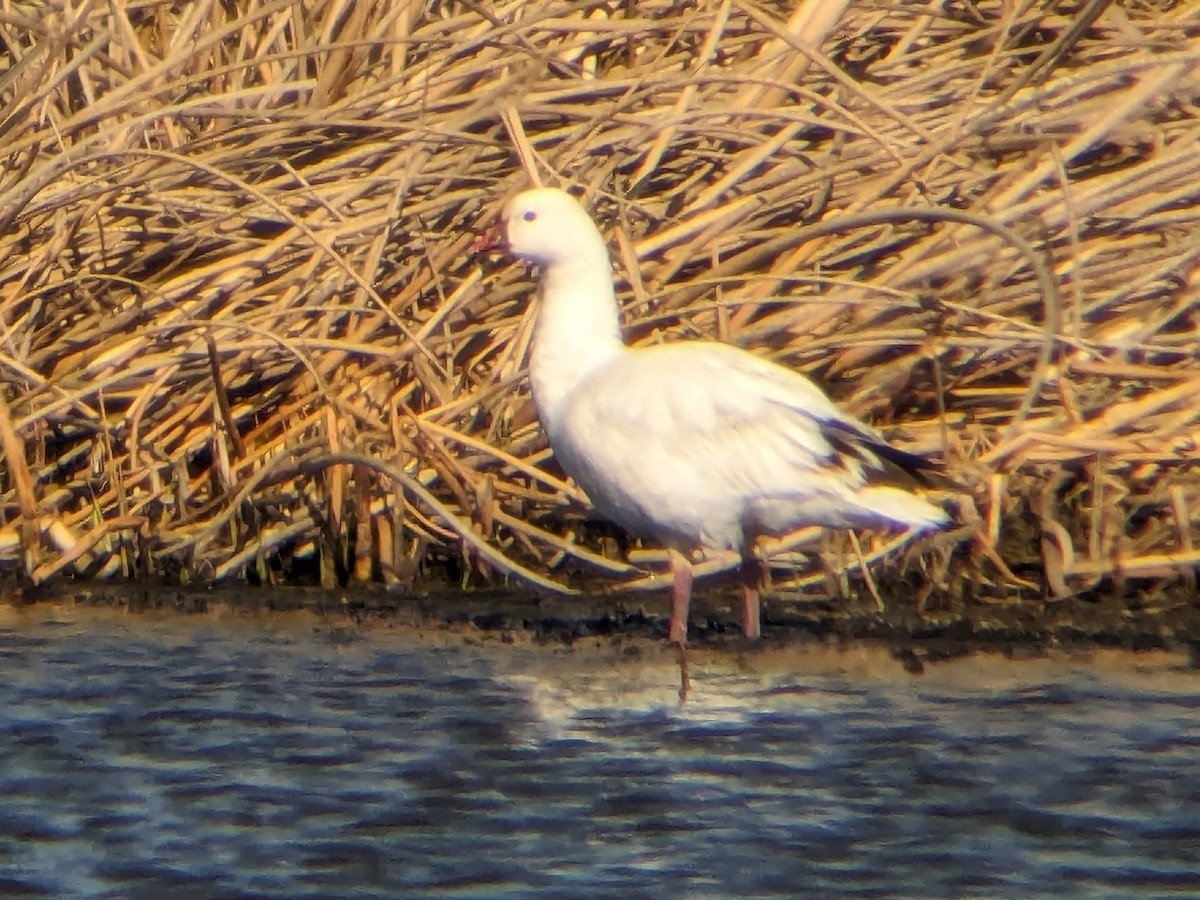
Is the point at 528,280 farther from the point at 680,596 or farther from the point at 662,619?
the point at 680,596

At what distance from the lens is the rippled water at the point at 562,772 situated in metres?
4.07

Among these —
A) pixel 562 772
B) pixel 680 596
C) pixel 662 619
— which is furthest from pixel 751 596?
pixel 562 772

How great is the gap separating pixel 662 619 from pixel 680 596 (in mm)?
367

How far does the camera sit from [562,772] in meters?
4.68

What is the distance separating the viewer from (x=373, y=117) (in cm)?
648

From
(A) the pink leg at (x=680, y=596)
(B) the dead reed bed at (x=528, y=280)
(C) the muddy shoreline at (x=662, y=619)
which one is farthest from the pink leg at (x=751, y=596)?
(B) the dead reed bed at (x=528, y=280)

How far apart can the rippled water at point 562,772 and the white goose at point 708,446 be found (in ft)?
1.21

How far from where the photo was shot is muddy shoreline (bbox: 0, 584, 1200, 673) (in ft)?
18.4

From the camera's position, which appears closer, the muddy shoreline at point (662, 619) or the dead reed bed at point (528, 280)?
the muddy shoreline at point (662, 619)

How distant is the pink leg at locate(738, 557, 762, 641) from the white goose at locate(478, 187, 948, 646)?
3.3 inches

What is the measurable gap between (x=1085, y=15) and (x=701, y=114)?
111cm

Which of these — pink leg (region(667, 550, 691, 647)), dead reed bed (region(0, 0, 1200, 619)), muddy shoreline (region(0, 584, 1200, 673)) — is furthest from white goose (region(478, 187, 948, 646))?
dead reed bed (region(0, 0, 1200, 619))

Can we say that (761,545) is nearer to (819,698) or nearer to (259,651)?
(819,698)

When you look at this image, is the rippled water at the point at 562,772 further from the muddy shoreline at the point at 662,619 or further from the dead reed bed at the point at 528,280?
the dead reed bed at the point at 528,280
